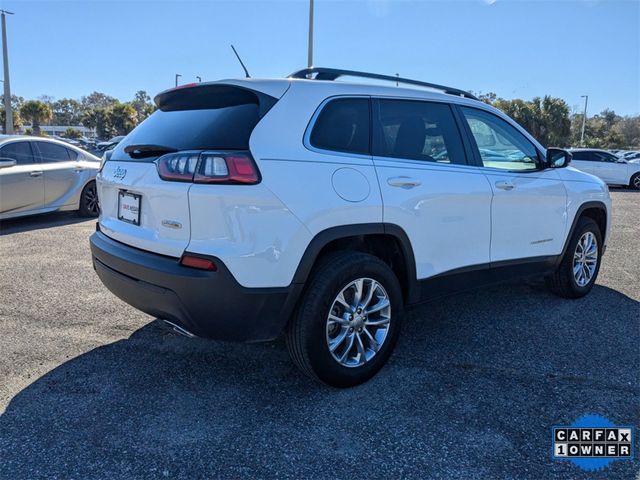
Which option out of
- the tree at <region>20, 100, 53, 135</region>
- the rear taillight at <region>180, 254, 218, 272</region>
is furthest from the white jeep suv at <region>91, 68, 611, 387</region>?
A: the tree at <region>20, 100, 53, 135</region>

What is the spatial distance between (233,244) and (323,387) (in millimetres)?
1156

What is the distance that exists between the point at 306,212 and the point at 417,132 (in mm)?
1260

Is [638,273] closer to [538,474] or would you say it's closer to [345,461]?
[538,474]

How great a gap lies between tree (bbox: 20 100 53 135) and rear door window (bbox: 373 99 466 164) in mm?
58870

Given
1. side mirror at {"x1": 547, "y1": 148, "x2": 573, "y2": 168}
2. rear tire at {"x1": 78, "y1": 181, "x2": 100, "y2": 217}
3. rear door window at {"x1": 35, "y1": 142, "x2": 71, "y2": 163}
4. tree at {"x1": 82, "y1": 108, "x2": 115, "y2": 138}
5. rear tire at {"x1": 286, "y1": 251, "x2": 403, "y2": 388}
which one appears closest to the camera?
rear tire at {"x1": 286, "y1": 251, "x2": 403, "y2": 388}

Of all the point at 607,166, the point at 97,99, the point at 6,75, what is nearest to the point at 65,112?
the point at 97,99

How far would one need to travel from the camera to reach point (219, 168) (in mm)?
2615

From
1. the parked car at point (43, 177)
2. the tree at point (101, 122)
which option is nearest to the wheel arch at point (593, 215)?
the parked car at point (43, 177)

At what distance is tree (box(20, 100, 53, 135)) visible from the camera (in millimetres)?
53969

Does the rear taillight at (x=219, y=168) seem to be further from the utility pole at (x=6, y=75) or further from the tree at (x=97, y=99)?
the tree at (x=97, y=99)

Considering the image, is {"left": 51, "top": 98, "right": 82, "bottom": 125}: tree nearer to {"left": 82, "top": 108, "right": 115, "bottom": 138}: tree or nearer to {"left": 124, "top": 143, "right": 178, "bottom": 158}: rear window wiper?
{"left": 82, "top": 108, "right": 115, "bottom": 138}: tree

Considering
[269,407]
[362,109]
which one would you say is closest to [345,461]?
[269,407]

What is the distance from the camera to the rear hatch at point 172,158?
269 cm

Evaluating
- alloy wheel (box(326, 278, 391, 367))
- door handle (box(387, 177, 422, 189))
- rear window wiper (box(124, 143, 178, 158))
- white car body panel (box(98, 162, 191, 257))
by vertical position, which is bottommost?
alloy wheel (box(326, 278, 391, 367))
